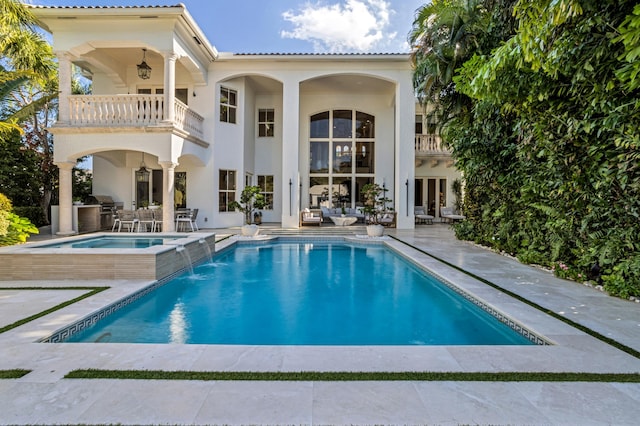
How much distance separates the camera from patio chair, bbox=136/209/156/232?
11.6 m

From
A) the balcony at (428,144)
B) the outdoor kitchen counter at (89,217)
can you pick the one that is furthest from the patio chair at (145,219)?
the balcony at (428,144)

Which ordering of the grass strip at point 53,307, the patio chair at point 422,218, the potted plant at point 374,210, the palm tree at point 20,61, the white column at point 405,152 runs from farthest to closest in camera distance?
the patio chair at point 422,218, the white column at point 405,152, the potted plant at point 374,210, the palm tree at point 20,61, the grass strip at point 53,307

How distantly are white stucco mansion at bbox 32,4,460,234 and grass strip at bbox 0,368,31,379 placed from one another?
8944 mm

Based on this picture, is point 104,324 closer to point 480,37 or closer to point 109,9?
point 480,37

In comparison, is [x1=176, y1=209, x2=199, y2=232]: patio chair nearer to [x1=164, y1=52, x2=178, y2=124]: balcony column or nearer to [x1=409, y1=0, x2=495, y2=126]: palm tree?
[x1=164, y1=52, x2=178, y2=124]: balcony column

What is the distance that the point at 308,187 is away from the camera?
17219 mm

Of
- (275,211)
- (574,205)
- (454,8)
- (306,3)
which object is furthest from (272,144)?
(574,205)

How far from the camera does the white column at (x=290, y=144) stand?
1409 cm

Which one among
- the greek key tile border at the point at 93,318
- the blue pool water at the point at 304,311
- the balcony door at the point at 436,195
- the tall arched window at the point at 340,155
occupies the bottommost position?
the blue pool water at the point at 304,311

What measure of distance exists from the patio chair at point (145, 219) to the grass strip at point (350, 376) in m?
9.85

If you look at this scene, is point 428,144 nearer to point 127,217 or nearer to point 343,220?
point 343,220

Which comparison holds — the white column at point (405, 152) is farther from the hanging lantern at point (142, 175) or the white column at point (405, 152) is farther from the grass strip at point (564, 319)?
the hanging lantern at point (142, 175)

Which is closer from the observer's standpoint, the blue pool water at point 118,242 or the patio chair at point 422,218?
the blue pool water at point 118,242

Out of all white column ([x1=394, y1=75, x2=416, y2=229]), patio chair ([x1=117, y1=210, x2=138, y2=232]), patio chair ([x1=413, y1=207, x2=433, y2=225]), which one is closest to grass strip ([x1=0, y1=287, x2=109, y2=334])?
patio chair ([x1=117, y1=210, x2=138, y2=232])
